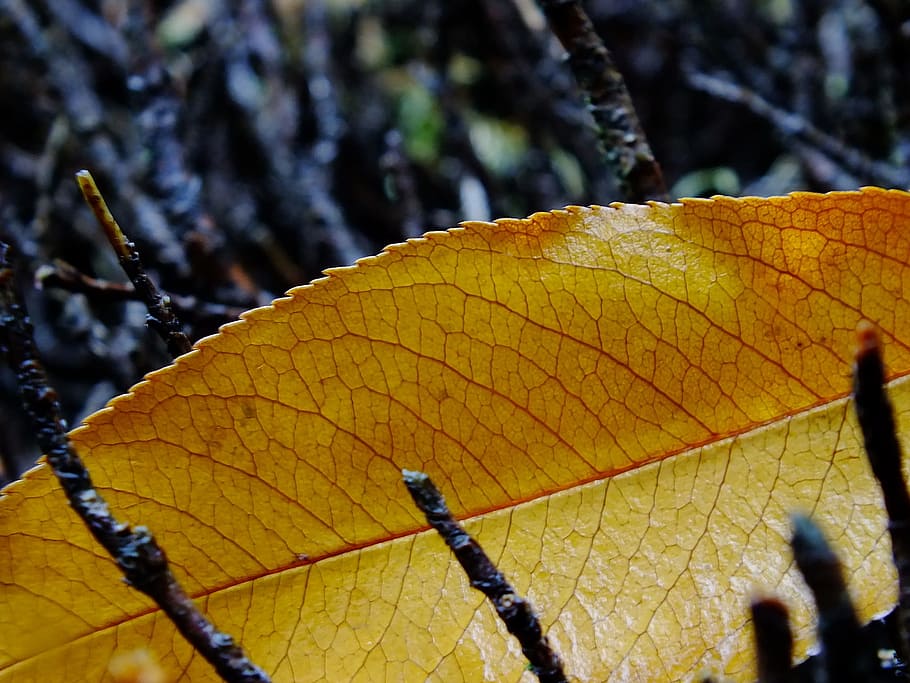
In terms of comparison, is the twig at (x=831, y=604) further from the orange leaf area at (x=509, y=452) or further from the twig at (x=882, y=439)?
the orange leaf area at (x=509, y=452)

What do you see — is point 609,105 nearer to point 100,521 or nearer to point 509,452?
point 509,452

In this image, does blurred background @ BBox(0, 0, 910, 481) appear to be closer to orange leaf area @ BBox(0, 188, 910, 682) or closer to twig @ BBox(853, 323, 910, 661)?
orange leaf area @ BBox(0, 188, 910, 682)

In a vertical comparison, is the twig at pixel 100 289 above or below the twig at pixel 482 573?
above

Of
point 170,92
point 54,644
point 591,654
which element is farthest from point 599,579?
point 170,92

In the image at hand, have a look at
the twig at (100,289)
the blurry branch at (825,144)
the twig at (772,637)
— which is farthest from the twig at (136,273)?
the blurry branch at (825,144)

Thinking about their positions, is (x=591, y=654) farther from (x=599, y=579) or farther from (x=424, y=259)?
(x=424, y=259)

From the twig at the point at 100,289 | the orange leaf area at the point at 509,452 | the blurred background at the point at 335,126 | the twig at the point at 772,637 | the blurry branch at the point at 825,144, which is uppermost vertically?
the blurred background at the point at 335,126
